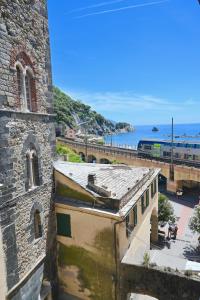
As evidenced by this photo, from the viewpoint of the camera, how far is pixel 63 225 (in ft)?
49.7

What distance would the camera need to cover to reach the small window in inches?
589

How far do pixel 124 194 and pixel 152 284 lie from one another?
459 centimetres

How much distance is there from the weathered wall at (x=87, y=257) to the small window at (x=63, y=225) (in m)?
0.22

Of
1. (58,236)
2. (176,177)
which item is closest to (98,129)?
(176,177)

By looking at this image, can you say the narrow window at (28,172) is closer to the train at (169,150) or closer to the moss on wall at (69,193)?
the moss on wall at (69,193)

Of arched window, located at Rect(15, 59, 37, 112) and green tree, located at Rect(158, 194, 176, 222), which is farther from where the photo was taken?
green tree, located at Rect(158, 194, 176, 222)

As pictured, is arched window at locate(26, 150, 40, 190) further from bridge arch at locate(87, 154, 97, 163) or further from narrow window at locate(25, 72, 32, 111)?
bridge arch at locate(87, 154, 97, 163)

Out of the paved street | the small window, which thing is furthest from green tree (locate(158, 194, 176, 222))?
the small window

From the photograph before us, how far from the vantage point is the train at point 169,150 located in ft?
149

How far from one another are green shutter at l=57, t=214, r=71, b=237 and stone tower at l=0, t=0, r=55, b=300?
40.0 inches

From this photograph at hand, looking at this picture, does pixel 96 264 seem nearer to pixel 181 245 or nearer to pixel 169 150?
pixel 181 245

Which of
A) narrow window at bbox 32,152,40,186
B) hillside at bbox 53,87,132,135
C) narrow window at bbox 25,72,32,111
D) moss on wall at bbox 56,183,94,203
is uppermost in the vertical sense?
hillside at bbox 53,87,132,135

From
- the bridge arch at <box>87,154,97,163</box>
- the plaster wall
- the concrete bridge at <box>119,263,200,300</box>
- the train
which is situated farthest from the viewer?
the bridge arch at <box>87,154,97,163</box>

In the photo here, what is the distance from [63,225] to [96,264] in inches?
106
